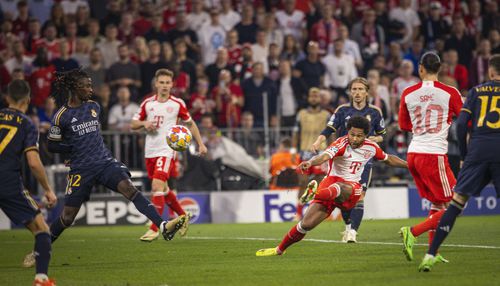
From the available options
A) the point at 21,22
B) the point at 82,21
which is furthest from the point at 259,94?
the point at 21,22

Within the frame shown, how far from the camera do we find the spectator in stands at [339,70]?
23.5 m

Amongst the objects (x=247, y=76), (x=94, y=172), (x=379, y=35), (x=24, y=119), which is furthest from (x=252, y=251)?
(x=379, y=35)

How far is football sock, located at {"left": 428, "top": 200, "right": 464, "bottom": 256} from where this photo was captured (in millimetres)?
9898

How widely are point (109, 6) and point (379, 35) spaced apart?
6914 millimetres

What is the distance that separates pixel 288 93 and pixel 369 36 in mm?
3216

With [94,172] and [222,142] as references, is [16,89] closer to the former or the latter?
[94,172]

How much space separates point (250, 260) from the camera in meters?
12.0

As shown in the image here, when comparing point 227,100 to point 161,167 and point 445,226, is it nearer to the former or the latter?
point 161,167

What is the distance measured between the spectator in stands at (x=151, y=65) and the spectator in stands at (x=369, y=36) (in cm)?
544

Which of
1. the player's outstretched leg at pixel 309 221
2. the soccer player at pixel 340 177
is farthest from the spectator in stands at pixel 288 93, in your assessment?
the player's outstretched leg at pixel 309 221

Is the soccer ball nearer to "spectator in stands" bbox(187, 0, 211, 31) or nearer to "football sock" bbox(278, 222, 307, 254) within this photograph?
"football sock" bbox(278, 222, 307, 254)

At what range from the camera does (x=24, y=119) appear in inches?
376

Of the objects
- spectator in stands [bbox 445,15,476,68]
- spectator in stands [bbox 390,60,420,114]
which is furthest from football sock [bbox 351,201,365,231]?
spectator in stands [bbox 445,15,476,68]

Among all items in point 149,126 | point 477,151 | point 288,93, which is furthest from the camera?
point 288,93
